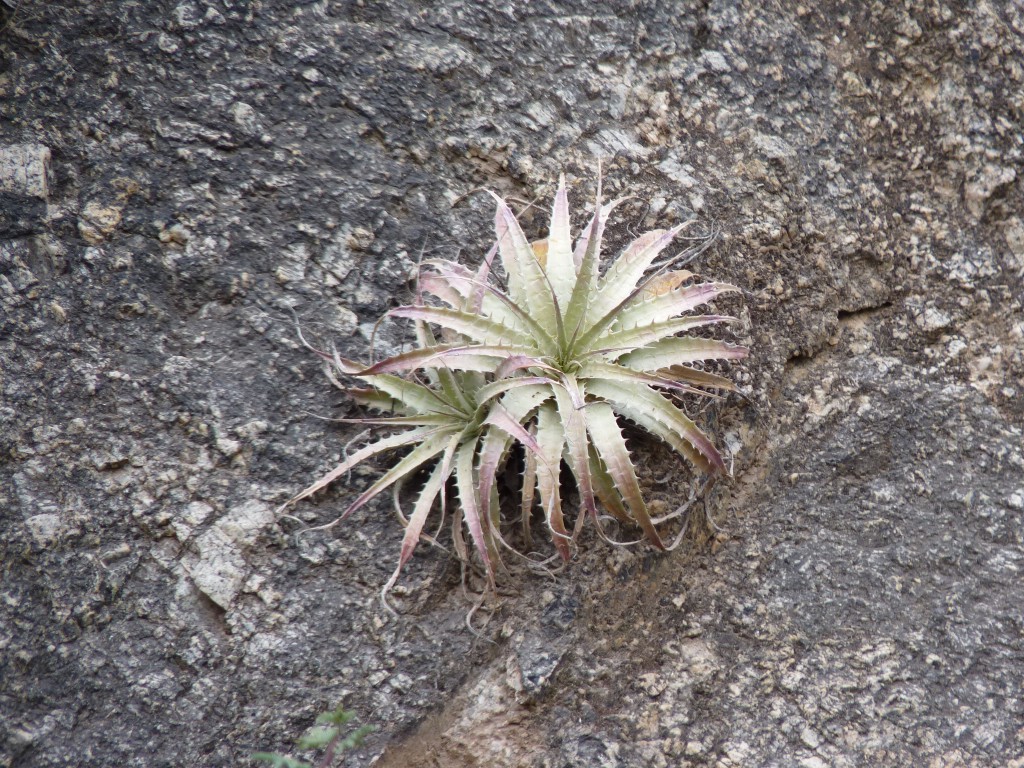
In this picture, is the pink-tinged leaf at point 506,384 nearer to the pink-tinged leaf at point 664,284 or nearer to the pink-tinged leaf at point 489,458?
the pink-tinged leaf at point 489,458

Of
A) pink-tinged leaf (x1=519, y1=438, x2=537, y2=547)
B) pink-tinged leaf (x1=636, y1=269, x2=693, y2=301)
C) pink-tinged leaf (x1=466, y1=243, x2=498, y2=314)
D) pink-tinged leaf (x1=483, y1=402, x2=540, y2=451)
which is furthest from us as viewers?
pink-tinged leaf (x1=636, y1=269, x2=693, y2=301)

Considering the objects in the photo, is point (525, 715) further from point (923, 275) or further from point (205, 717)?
point (923, 275)

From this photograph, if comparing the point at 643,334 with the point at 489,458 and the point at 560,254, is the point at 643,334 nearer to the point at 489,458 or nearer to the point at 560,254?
the point at 560,254

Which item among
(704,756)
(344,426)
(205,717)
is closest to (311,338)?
(344,426)

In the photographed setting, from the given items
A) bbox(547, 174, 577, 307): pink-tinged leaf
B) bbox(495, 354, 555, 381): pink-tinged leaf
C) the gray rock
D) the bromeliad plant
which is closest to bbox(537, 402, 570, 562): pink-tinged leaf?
the bromeliad plant

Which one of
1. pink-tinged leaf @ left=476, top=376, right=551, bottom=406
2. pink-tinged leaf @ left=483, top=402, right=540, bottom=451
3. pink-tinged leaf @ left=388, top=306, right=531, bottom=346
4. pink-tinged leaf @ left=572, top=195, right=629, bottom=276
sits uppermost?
pink-tinged leaf @ left=572, top=195, right=629, bottom=276

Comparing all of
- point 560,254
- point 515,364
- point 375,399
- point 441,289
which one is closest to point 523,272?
point 560,254

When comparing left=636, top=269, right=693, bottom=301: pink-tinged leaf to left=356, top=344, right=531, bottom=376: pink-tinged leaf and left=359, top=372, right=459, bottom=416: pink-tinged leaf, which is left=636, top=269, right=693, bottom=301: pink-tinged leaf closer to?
left=356, top=344, right=531, bottom=376: pink-tinged leaf
